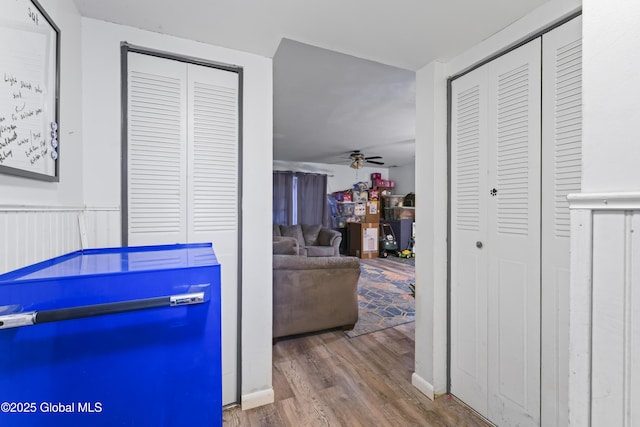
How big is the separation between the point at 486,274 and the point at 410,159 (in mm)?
5234

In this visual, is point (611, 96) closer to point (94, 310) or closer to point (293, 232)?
point (94, 310)

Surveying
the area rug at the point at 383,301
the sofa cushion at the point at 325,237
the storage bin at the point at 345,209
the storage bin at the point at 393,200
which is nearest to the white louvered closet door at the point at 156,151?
the area rug at the point at 383,301

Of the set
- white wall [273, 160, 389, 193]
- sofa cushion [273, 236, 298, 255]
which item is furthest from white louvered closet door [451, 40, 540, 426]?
white wall [273, 160, 389, 193]

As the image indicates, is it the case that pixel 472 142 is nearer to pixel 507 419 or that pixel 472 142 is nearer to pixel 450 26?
pixel 450 26

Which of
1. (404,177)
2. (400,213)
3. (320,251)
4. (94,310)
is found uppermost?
(404,177)

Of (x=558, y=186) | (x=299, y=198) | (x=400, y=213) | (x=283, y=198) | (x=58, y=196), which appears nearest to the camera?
(x=58, y=196)

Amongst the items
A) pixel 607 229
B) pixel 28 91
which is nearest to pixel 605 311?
pixel 607 229

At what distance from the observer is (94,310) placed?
2.19ft

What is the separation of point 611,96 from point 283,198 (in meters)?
6.19

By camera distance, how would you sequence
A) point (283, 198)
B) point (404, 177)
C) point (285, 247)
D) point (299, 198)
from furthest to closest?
point (404, 177), point (299, 198), point (283, 198), point (285, 247)

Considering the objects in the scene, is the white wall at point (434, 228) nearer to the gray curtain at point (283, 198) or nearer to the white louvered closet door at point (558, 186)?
the white louvered closet door at point (558, 186)

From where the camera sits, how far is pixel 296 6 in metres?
1.34

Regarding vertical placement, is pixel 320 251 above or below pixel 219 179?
below

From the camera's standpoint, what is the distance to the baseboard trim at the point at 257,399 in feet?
5.73
